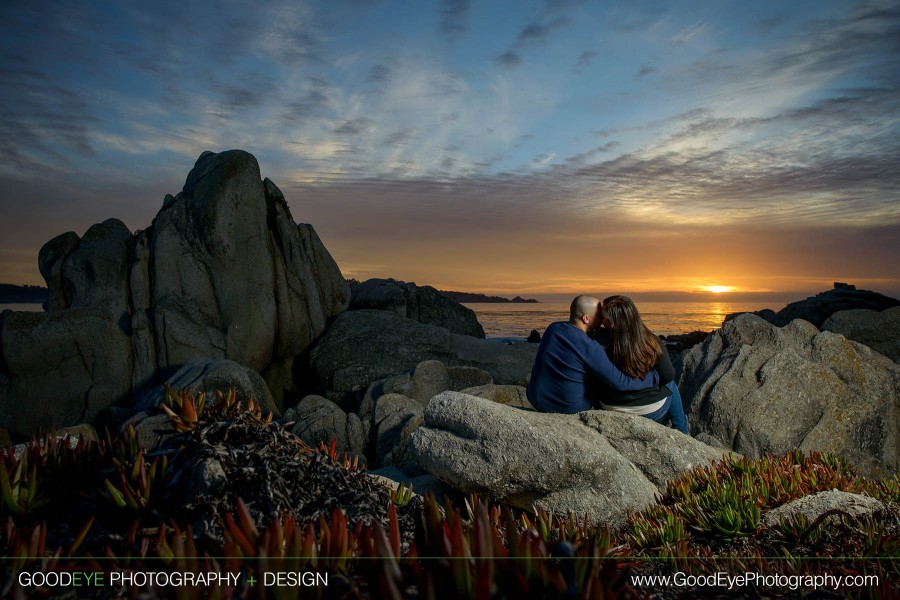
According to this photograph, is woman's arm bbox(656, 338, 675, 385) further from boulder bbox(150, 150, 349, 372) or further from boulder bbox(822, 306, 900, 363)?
boulder bbox(150, 150, 349, 372)

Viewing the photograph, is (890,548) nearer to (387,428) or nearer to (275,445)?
(275,445)

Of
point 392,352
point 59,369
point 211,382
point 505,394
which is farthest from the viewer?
point 392,352

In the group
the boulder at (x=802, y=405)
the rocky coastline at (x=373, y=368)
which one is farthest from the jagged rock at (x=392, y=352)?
the boulder at (x=802, y=405)

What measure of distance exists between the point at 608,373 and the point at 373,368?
35.7 ft

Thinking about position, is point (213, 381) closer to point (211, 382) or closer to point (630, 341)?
point (211, 382)

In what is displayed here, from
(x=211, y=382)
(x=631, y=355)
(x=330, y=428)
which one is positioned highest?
(x=631, y=355)

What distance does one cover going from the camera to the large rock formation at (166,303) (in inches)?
618

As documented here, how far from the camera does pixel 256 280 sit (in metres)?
17.6

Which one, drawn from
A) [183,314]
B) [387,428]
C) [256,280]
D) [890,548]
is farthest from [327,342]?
[890,548]

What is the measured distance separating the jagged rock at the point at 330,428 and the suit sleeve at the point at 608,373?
6.42 meters

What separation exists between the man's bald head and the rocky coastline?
132 cm

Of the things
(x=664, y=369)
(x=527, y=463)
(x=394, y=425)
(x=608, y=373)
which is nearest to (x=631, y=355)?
(x=608, y=373)

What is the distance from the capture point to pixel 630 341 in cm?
787

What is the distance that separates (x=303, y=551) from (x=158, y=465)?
186 cm
